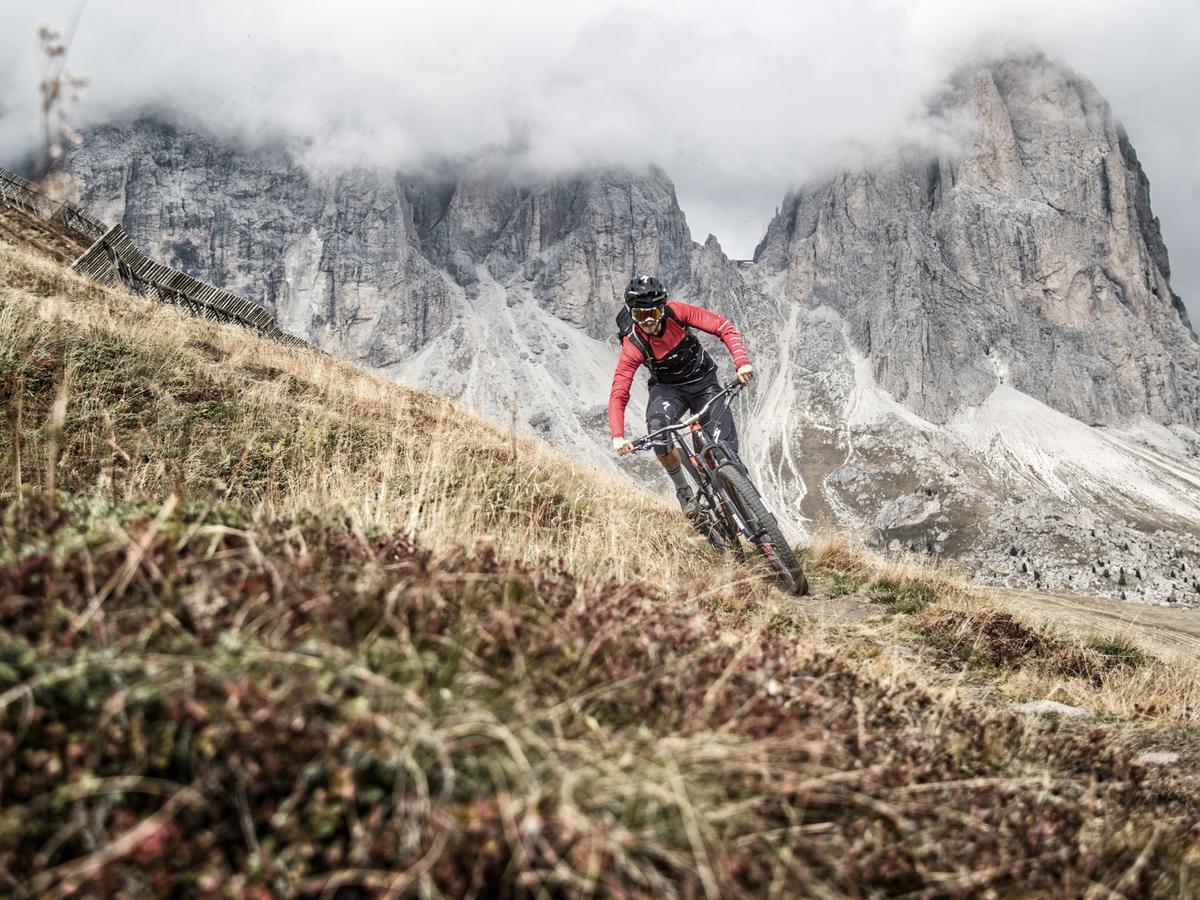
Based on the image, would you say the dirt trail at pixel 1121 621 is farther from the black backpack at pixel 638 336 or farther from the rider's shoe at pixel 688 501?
the black backpack at pixel 638 336

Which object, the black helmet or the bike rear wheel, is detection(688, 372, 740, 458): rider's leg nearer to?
the bike rear wheel

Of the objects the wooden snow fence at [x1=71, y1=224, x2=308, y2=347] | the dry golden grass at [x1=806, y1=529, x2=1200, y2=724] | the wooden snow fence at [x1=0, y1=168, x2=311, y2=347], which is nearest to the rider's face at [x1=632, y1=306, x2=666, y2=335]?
the dry golden grass at [x1=806, y1=529, x2=1200, y2=724]

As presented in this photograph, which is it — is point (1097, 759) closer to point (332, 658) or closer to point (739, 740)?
point (739, 740)

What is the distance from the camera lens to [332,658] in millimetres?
1846

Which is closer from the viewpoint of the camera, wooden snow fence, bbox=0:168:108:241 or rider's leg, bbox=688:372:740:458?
rider's leg, bbox=688:372:740:458

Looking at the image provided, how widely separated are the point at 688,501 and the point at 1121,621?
235 inches

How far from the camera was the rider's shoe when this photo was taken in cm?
821

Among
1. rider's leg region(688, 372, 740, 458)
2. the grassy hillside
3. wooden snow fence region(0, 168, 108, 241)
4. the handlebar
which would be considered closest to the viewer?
the grassy hillside

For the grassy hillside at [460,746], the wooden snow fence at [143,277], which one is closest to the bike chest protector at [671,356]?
the grassy hillside at [460,746]

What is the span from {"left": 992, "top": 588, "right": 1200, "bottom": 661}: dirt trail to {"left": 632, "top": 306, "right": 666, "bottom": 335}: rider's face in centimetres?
513

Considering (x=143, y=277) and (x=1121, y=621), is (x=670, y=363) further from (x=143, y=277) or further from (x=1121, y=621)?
(x=143, y=277)

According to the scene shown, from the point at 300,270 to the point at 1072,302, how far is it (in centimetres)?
20576

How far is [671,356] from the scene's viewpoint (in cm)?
893

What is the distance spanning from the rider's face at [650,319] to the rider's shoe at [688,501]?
196 centimetres
